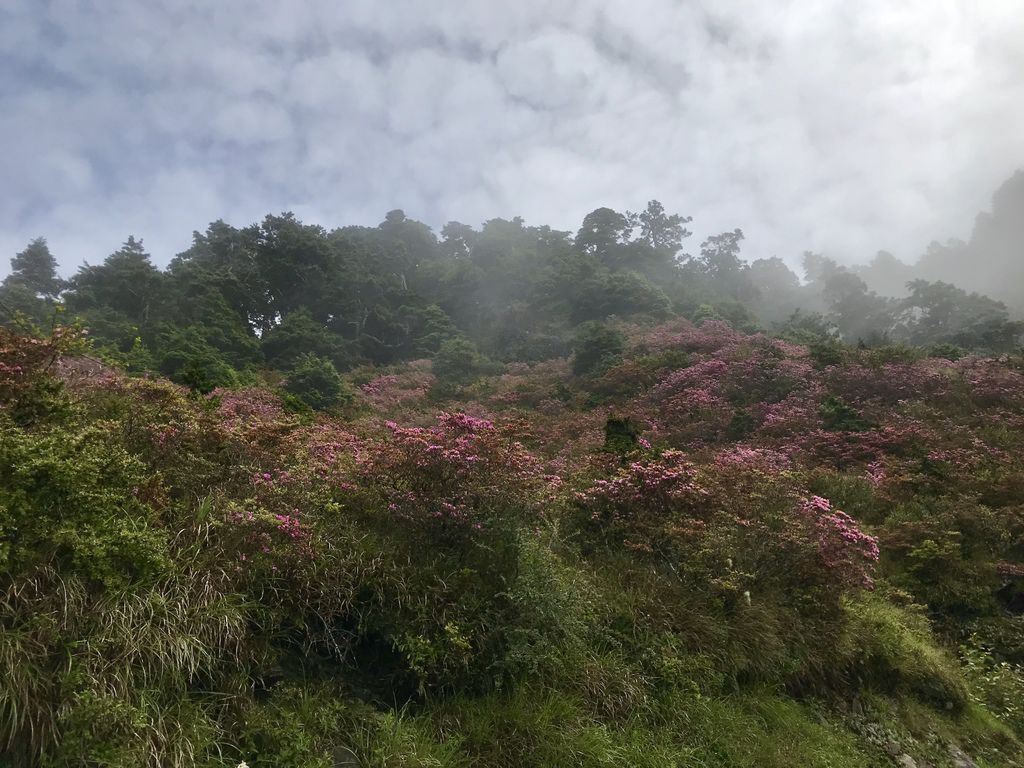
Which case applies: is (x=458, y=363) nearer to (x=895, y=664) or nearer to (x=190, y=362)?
(x=190, y=362)

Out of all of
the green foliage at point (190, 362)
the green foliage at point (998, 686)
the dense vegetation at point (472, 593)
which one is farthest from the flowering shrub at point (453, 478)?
the green foliage at point (190, 362)

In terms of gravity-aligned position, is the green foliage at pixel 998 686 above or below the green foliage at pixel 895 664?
below

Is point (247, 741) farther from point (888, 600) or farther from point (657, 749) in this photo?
point (888, 600)

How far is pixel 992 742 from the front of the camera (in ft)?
19.2

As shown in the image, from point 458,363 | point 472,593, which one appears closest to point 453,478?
point 472,593

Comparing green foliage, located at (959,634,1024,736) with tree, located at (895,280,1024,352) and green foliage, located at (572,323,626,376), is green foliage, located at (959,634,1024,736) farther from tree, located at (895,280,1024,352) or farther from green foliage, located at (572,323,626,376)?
tree, located at (895,280,1024,352)

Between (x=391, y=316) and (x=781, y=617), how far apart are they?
110 feet

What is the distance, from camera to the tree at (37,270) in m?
42.8

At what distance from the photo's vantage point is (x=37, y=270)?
143 feet

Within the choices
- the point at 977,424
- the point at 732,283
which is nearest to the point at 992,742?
the point at 977,424

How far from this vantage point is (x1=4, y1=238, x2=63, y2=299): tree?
4276 centimetres

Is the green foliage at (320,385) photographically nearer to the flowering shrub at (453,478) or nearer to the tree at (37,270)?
the flowering shrub at (453,478)

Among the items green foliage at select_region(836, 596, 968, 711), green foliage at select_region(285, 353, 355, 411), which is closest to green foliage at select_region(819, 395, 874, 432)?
green foliage at select_region(836, 596, 968, 711)

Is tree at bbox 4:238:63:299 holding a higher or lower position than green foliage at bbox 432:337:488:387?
higher
